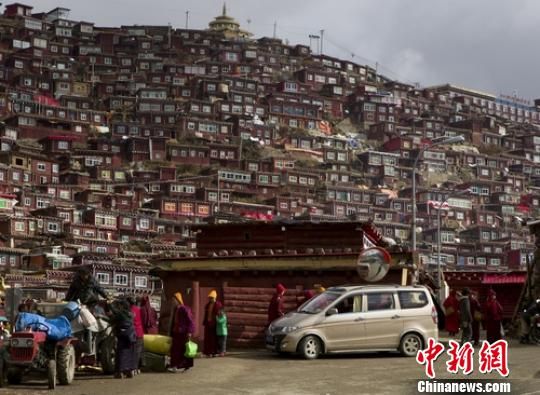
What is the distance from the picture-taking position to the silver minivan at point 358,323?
20547mm

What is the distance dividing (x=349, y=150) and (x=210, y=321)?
122 meters

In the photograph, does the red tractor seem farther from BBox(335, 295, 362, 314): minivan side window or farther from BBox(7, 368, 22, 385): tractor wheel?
BBox(335, 295, 362, 314): minivan side window

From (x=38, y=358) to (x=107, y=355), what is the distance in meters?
1.93

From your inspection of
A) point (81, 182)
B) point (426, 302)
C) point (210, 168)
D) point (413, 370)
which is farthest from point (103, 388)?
point (210, 168)

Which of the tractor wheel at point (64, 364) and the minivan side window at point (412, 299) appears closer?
the tractor wheel at point (64, 364)

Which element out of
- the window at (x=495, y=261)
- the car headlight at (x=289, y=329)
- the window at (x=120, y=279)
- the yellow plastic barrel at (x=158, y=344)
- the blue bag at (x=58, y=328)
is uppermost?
the window at (x=495, y=261)

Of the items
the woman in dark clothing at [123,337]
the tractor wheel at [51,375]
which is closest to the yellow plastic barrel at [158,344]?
the woman in dark clothing at [123,337]

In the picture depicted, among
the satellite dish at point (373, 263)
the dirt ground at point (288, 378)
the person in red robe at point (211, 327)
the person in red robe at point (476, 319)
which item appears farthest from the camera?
the person in red robe at point (476, 319)

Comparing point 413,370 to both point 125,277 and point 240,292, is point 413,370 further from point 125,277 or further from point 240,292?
point 125,277

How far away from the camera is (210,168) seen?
12119 centimetres

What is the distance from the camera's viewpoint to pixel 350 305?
68.6ft

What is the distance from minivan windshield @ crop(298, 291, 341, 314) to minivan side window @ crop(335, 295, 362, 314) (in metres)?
0.18

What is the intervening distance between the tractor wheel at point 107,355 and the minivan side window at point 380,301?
5.92 m

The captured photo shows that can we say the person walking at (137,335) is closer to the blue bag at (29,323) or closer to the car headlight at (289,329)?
the blue bag at (29,323)
